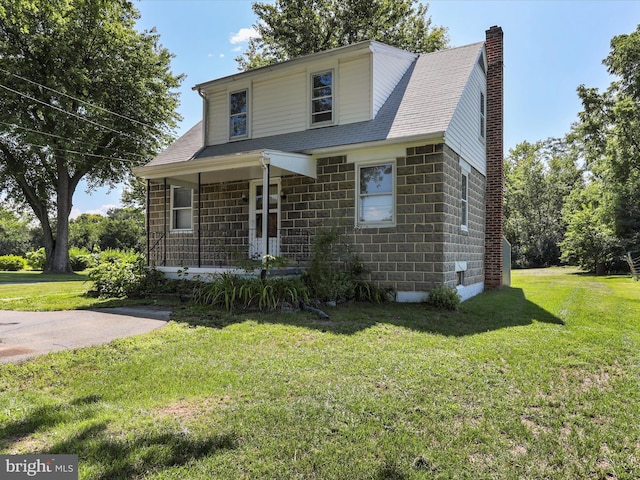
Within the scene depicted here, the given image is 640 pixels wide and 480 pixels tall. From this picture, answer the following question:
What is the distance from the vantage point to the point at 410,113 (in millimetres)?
9719

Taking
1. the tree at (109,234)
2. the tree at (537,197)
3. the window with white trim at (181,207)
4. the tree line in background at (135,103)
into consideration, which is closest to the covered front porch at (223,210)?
the window with white trim at (181,207)

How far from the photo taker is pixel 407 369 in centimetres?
441

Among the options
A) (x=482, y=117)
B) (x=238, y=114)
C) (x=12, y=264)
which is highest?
(x=238, y=114)

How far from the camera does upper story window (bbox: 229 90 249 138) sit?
41.3ft

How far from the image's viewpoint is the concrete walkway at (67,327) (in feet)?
16.7

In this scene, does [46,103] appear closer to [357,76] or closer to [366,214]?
[357,76]

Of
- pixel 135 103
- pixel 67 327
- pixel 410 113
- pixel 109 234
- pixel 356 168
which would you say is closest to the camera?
pixel 67 327

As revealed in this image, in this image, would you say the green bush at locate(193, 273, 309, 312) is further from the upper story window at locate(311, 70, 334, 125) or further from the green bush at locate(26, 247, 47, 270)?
the green bush at locate(26, 247, 47, 270)

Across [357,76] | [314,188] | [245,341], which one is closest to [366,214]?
[314,188]

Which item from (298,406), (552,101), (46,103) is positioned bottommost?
(298,406)

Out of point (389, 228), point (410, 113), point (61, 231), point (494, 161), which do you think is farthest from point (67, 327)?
point (61, 231)

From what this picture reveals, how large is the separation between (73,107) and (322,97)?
15098 millimetres

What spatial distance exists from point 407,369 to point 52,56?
21541 millimetres

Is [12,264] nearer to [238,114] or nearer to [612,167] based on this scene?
[238,114]
